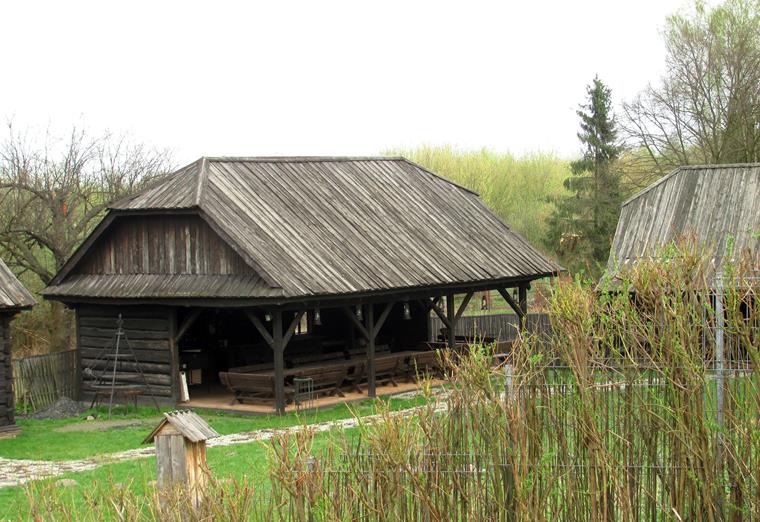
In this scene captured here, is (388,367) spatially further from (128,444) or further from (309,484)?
(309,484)

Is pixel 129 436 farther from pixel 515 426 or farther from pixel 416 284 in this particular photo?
pixel 515 426

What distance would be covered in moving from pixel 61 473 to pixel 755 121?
1170 inches

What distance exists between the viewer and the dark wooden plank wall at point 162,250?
2123 cm

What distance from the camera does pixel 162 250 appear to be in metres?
22.0

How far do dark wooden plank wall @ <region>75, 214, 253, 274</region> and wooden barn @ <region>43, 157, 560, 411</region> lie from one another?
3cm

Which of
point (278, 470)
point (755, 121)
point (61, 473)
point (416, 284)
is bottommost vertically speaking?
point (61, 473)

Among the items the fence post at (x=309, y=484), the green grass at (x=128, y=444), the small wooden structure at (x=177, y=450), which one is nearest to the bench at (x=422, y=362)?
the green grass at (x=128, y=444)

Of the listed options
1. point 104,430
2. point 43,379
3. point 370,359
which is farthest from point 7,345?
point 370,359

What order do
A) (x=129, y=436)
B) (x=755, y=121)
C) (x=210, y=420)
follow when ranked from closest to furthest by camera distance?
(x=129, y=436), (x=210, y=420), (x=755, y=121)

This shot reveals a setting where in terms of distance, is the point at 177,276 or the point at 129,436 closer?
the point at 129,436

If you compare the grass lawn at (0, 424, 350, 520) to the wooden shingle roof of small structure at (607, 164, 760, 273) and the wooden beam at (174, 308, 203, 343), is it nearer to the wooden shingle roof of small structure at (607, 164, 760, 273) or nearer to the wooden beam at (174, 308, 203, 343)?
the wooden beam at (174, 308, 203, 343)

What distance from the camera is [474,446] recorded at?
27.7ft

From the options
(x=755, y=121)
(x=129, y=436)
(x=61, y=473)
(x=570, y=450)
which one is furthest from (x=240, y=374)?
(x=755, y=121)

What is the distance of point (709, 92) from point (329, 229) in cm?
2144
